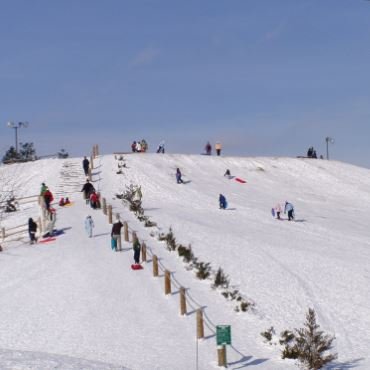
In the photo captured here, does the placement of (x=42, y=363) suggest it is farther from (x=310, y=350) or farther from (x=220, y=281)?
(x=220, y=281)

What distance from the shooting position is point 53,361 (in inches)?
495

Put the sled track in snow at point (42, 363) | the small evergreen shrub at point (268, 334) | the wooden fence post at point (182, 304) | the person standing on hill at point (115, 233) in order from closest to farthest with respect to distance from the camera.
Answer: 1. the sled track in snow at point (42, 363)
2. the small evergreen shrub at point (268, 334)
3. the wooden fence post at point (182, 304)
4. the person standing on hill at point (115, 233)

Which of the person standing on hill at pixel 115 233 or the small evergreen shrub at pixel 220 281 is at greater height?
the person standing on hill at pixel 115 233

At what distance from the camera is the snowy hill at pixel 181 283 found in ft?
51.7

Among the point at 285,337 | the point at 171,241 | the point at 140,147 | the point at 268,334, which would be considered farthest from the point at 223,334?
the point at 140,147

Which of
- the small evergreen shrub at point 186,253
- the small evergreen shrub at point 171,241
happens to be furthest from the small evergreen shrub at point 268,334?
the small evergreen shrub at point 171,241

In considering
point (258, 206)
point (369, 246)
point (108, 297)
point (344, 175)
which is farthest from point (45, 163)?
point (108, 297)

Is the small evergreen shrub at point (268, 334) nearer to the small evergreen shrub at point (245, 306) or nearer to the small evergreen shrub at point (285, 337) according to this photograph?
the small evergreen shrub at point (285, 337)

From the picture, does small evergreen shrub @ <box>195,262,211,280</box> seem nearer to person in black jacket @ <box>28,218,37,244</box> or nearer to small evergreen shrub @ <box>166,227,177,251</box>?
small evergreen shrub @ <box>166,227,177,251</box>

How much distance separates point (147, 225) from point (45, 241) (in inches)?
171

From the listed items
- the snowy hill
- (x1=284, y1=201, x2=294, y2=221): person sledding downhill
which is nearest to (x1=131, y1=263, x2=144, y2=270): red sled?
the snowy hill

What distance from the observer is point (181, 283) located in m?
20.8

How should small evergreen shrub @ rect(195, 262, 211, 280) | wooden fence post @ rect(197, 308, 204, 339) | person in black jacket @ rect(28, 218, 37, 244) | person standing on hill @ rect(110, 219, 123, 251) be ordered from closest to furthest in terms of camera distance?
wooden fence post @ rect(197, 308, 204, 339), small evergreen shrub @ rect(195, 262, 211, 280), person standing on hill @ rect(110, 219, 123, 251), person in black jacket @ rect(28, 218, 37, 244)

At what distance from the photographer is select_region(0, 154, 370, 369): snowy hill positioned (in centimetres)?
1575
